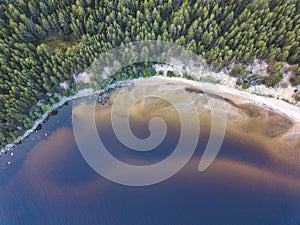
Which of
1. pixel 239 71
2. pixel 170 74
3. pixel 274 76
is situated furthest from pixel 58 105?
pixel 274 76

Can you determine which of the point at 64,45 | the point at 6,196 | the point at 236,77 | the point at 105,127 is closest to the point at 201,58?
the point at 236,77

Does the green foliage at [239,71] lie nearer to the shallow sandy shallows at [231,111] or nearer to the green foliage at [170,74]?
the shallow sandy shallows at [231,111]

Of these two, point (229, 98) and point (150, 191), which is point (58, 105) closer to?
point (150, 191)

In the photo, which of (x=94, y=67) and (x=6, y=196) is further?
(x=94, y=67)

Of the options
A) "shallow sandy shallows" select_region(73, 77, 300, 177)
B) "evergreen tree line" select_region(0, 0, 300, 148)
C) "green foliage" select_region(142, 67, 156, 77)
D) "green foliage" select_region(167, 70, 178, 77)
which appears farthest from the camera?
"green foliage" select_region(167, 70, 178, 77)

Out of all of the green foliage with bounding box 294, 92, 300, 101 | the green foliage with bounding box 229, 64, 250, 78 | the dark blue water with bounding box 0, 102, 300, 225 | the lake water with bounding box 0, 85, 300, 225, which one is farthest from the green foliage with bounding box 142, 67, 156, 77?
the green foliage with bounding box 294, 92, 300, 101

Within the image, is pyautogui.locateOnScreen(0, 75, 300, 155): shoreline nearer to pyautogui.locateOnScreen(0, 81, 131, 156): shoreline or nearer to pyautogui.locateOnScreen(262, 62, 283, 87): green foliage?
pyautogui.locateOnScreen(0, 81, 131, 156): shoreline

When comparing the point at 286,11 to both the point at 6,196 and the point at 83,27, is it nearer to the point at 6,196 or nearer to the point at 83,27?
the point at 83,27
